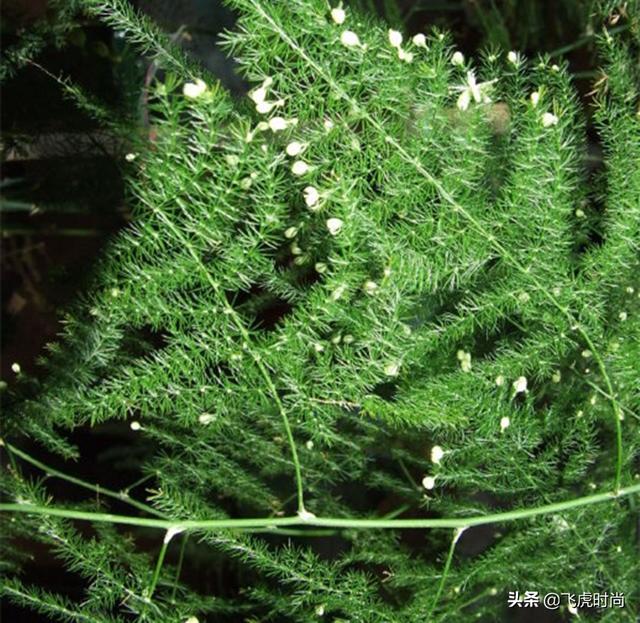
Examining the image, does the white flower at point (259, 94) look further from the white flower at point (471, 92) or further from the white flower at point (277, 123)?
the white flower at point (471, 92)

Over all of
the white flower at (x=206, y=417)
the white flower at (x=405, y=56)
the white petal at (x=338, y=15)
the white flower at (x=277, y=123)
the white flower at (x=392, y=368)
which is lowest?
the white flower at (x=392, y=368)

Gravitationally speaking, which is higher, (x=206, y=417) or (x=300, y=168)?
(x=300, y=168)

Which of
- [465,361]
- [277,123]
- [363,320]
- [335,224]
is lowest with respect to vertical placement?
[465,361]

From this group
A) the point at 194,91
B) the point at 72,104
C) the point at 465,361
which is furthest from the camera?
the point at 72,104

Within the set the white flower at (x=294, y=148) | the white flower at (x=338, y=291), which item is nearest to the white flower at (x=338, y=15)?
the white flower at (x=294, y=148)

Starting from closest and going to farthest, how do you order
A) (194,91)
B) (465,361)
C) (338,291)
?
(194,91)
(338,291)
(465,361)

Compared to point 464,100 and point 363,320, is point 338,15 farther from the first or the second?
point 363,320

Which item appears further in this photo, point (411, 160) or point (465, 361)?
point (465, 361)

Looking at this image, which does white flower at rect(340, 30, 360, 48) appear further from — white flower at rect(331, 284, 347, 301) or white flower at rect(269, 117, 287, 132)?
white flower at rect(331, 284, 347, 301)

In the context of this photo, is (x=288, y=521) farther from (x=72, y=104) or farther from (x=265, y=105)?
(x=72, y=104)

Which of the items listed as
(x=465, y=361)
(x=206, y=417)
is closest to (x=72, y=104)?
(x=206, y=417)
